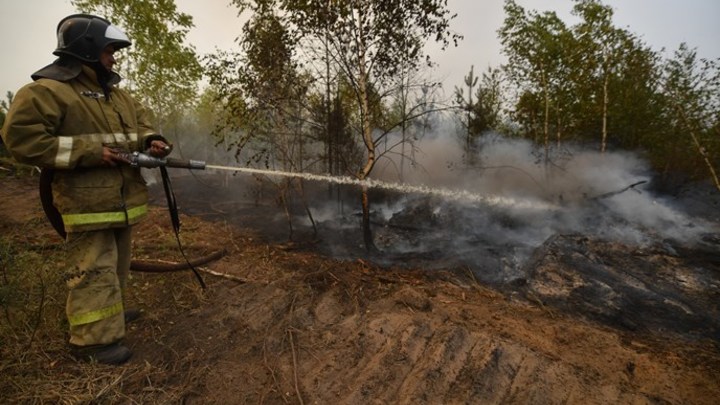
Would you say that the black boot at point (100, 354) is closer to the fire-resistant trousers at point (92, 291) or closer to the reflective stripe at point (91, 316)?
the fire-resistant trousers at point (92, 291)

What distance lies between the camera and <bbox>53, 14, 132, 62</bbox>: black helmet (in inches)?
96.0

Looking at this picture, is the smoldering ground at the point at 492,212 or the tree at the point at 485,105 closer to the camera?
the smoldering ground at the point at 492,212

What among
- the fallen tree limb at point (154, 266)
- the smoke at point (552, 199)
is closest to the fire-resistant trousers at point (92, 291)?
the fallen tree limb at point (154, 266)

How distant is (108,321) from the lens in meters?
2.46

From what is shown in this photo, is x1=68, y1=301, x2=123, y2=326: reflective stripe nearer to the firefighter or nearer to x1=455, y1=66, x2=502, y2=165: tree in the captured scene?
the firefighter

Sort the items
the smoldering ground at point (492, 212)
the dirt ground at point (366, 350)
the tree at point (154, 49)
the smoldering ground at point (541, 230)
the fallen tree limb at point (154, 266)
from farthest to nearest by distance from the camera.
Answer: the tree at point (154, 49)
the smoldering ground at point (492, 212)
the smoldering ground at point (541, 230)
the fallen tree limb at point (154, 266)
the dirt ground at point (366, 350)

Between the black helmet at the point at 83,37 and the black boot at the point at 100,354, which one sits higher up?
the black helmet at the point at 83,37

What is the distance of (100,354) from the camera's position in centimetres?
243

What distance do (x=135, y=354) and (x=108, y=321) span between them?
Answer: 1.27 feet

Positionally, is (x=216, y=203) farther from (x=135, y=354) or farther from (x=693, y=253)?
A: (x=693, y=253)

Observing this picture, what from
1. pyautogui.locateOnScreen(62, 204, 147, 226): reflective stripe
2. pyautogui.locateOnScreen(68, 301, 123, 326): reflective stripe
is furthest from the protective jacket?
pyautogui.locateOnScreen(68, 301, 123, 326): reflective stripe

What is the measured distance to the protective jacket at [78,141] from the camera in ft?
7.05

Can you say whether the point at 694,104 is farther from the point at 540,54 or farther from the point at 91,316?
the point at 91,316

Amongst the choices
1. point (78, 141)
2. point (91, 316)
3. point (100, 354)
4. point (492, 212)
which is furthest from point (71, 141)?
point (492, 212)
